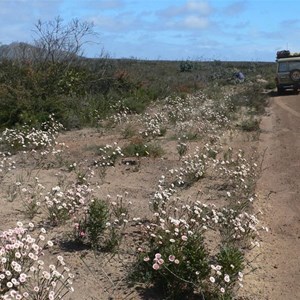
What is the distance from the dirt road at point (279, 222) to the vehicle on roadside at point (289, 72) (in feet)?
49.5

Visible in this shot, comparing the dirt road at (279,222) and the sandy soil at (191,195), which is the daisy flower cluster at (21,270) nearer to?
the sandy soil at (191,195)

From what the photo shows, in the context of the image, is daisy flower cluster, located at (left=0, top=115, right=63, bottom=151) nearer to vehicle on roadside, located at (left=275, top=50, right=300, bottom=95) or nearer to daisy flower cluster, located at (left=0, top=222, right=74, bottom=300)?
daisy flower cluster, located at (left=0, top=222, right=74, bottom=300)

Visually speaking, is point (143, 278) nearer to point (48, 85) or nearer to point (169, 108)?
point (48, 85)

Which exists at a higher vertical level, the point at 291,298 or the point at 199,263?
the point at 199,263

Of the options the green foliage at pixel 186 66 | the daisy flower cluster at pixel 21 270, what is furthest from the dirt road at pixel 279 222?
the green foliage at pixel 186 66

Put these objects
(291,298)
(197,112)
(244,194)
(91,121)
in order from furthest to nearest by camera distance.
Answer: (197,112), (91,121), (244,194), (291,298)

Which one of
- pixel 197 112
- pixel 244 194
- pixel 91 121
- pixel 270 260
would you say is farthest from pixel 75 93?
pixel 270 260

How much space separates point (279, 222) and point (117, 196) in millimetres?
2422

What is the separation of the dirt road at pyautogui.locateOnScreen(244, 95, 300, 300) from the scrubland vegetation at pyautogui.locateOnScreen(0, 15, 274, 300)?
0.23m

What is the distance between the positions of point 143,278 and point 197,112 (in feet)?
43.3

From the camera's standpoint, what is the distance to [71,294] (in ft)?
14.6

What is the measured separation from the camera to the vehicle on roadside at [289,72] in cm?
2944

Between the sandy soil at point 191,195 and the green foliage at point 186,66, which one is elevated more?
the sandy soil at point 191,195

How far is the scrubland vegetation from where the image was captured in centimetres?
452
